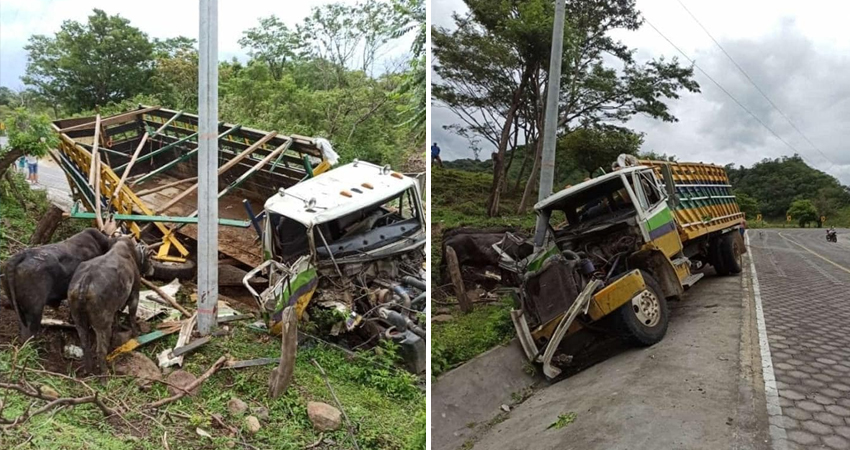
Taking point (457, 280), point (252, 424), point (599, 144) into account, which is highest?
point (599, 144)

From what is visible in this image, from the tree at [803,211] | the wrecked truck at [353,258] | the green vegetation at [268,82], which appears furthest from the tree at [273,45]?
the tree at [803,211]

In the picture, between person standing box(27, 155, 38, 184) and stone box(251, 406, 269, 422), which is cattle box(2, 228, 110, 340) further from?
stone box(251, 406, 269, 422)

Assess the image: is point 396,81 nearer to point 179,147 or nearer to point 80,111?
point 179,147

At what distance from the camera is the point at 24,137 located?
374 cm

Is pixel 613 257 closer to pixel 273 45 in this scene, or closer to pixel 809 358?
pixel 809 358

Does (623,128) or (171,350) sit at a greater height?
(623,128)

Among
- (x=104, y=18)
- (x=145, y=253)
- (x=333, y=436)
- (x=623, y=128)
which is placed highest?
(x=104, y=18)

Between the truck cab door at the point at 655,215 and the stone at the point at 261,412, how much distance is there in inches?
126

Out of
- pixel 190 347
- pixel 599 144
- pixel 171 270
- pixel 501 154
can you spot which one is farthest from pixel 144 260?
pixel 599 144

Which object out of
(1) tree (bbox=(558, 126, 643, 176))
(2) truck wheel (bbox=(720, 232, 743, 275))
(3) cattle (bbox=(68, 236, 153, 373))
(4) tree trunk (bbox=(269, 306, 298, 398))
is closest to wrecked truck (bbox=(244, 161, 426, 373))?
(4) tree trunk (bbox=(269, 306, 298, 398))

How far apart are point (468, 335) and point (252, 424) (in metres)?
1.86

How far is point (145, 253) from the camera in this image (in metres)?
4.50

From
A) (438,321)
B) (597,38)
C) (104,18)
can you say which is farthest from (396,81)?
(438,321)

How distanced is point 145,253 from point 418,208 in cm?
230
